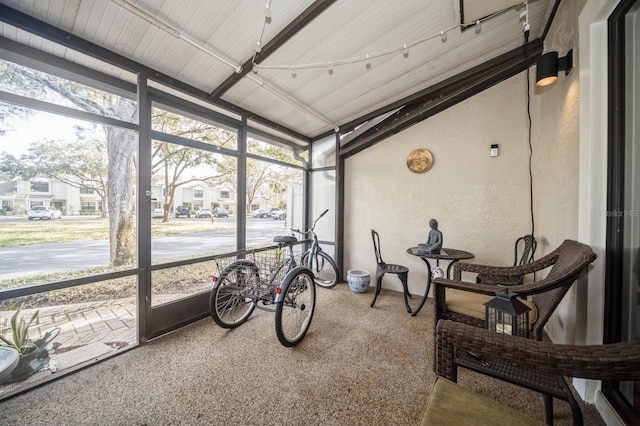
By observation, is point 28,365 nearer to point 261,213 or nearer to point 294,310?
point 294,310

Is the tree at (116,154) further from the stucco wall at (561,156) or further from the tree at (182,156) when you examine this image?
the stucco wall at (561,156)

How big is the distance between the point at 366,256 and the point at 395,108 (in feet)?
7.67

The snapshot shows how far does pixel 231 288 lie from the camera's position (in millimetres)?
2414

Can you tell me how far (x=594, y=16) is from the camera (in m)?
1.50

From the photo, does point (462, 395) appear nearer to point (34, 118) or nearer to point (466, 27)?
point (466, 27)

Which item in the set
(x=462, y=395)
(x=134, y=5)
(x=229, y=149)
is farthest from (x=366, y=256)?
(x=134, y=5)

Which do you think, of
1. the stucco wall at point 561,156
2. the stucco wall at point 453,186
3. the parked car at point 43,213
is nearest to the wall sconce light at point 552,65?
the stucco wall at point 561,156

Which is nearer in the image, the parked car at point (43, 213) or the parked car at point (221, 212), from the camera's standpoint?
the parked car at point (43, 213)

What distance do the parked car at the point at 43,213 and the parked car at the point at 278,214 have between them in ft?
7.83

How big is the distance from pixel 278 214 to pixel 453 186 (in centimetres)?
271

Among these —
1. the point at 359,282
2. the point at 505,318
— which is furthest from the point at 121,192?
the point at 505,318

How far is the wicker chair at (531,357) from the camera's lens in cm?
85

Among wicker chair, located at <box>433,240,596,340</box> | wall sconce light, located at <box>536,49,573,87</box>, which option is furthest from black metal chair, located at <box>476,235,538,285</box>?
wall sconce light, located at <box>536,49,573,87</box>

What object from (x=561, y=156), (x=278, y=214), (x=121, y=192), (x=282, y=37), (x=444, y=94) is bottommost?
(x=278, y=214)
